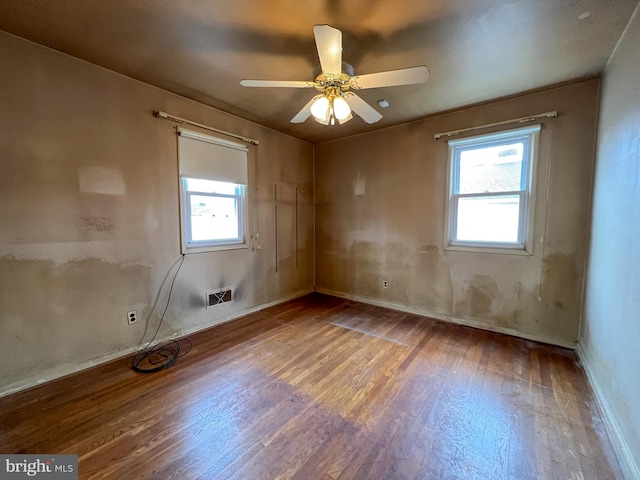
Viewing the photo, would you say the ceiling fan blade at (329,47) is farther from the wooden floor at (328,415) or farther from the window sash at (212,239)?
the wooden floor at (328,415)

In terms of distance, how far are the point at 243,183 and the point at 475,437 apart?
3365 mm

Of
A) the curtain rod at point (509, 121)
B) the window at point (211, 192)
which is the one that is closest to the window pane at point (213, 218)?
the window at point (211, 192)

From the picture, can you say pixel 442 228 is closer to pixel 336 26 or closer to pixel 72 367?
pixel 336 26

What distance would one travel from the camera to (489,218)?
3.09 metres

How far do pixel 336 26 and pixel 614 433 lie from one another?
10.2 ft

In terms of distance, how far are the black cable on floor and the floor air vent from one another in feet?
1.50

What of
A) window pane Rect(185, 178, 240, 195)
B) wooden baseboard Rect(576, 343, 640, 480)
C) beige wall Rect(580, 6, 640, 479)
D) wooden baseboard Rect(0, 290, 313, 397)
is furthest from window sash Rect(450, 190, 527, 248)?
wooden baseboard Rect(0, 290, 313, 397)

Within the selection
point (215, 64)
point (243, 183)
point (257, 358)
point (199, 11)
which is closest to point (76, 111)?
point (215, 64)

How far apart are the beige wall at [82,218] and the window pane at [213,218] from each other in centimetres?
25

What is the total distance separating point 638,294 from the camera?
4.73ft

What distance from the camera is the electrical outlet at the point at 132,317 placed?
8.43ft

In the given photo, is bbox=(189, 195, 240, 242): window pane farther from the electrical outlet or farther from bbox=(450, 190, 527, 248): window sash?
bbox=(450, 190, 527, 248): window sash

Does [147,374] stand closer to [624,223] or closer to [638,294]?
[638,294]

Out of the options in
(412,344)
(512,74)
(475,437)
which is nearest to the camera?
(475,437)
